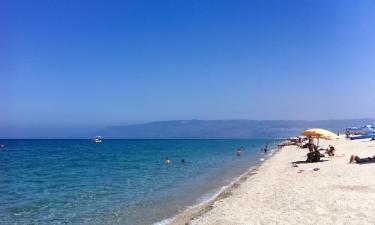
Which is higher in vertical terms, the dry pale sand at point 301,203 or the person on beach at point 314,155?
the person on beach at point 314,155

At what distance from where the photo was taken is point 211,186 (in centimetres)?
2388

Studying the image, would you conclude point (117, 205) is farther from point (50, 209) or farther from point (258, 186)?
point (258, 186)

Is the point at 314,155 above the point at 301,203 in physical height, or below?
above

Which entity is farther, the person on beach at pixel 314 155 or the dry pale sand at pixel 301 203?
the person on beach at pixel 314 155

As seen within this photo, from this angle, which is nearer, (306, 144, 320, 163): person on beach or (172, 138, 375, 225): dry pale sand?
(172, 138, 375, 225): dry pale sand

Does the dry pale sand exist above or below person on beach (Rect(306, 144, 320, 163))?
below

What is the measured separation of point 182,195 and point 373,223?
12.0m

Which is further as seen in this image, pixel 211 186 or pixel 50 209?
pixel 211 186

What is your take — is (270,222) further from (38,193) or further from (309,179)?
(38,193)

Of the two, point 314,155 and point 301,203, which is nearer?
point 301,203

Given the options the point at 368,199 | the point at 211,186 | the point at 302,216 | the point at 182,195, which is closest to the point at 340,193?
the point at 368,199

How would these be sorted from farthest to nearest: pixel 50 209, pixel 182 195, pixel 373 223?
pixel 182 195, pixel 50 209, pixel 373 223

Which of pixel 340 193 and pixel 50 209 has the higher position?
pixel 340 193

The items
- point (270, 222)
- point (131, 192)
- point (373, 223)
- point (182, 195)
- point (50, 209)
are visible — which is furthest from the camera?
point (131, 192)
